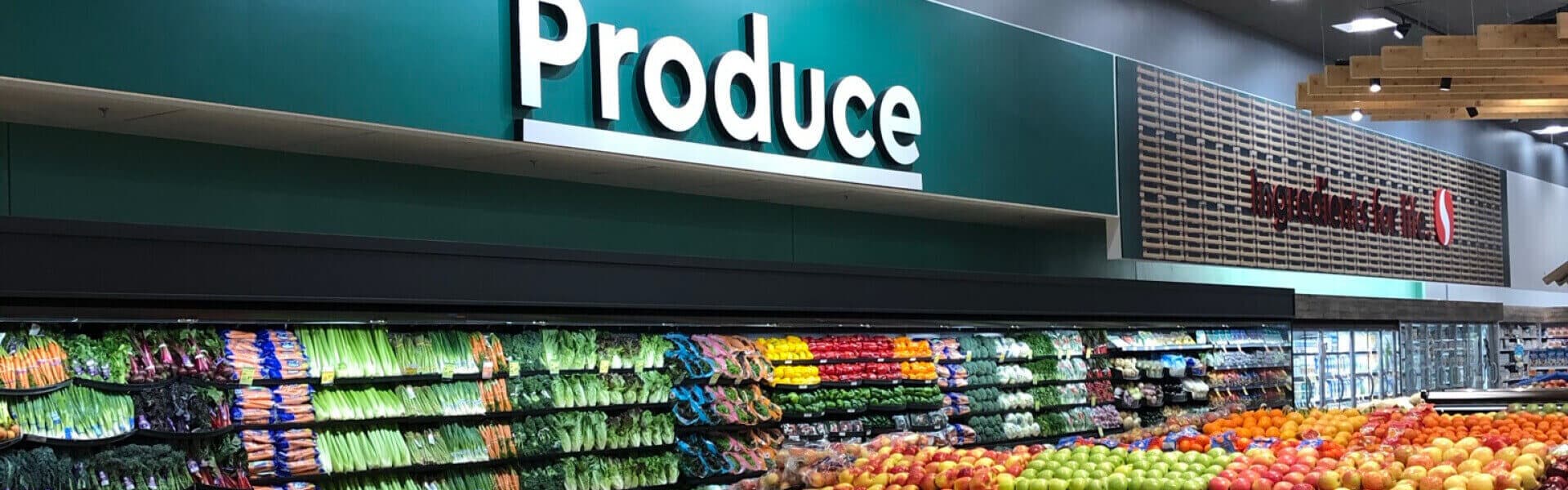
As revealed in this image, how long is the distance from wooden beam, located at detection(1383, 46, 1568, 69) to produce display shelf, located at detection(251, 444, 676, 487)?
16.4 feet

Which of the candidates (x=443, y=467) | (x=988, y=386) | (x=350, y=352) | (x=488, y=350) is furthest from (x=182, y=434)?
(x=988, y=386)

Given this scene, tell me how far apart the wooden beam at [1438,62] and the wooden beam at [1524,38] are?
42cm

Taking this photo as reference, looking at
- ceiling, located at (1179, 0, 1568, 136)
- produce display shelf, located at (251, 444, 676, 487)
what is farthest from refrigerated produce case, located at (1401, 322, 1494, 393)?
produce display shelf, located at (251, 444, 676, 487)

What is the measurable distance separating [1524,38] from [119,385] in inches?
298

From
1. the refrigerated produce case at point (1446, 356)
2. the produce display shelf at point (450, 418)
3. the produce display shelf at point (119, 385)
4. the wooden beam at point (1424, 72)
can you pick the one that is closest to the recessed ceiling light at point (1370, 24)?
the refrigerated produce case at point (1446, 356)

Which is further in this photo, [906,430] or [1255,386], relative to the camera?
[1255,386]

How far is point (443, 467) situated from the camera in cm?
681

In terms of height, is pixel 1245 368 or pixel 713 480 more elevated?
pixel 1245 368

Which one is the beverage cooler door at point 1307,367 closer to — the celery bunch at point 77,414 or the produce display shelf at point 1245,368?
the produce display shelf at point 1245,368

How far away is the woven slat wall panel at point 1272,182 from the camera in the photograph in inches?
489

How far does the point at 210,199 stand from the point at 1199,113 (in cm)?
927

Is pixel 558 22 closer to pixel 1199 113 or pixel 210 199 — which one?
pixel 210 199

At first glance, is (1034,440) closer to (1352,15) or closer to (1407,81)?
(1407,81)

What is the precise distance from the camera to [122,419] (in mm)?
5496
